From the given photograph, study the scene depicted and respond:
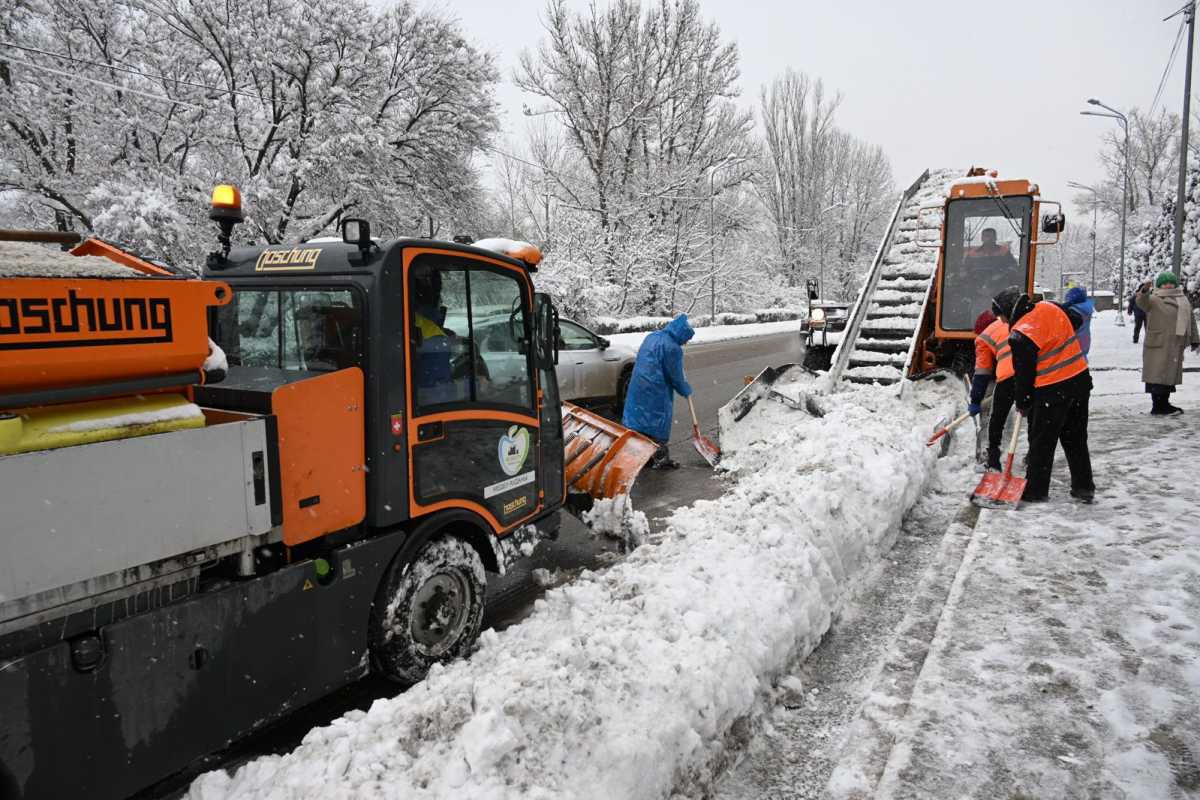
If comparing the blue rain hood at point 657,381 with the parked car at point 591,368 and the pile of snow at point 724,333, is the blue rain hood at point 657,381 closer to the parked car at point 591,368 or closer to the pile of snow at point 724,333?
the parked car at point 591,368

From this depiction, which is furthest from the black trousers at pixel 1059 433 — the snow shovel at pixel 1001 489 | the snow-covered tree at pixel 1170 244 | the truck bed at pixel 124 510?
the snow-covered tree at pixel 1170 244

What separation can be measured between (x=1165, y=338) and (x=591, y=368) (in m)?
7.07

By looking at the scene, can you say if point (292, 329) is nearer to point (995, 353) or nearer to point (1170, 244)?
point (995, 353)

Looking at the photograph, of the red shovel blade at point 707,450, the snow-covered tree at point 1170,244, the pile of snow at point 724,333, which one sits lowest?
the red shovel blade at point 707,450

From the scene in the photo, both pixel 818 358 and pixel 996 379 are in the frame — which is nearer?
pixel 996 379

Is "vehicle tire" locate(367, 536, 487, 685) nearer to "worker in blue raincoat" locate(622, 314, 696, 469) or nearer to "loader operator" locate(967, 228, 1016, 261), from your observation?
"worker in blue raincoat" locate(622, 314, 696, 469)

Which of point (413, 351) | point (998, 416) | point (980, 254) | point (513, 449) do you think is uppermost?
point (980, 254)

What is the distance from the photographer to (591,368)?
33.1 feet

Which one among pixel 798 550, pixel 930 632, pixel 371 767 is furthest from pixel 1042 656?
pixel 371 767

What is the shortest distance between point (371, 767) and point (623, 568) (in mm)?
1917

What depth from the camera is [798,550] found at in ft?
13.5

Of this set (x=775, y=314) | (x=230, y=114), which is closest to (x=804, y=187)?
(x=775, y=314)

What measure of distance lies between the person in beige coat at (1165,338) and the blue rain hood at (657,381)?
608 cm

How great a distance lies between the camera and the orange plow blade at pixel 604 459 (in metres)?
5.50
